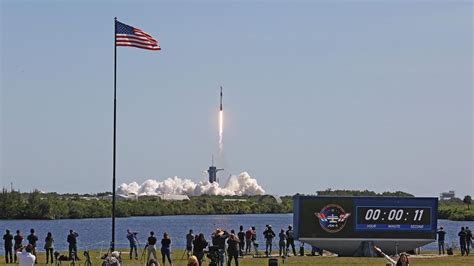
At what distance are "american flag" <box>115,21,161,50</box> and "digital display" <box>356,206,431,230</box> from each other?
15.1m

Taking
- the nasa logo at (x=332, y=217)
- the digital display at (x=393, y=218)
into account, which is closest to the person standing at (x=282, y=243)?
the nasa logo at (x=332, y=217)

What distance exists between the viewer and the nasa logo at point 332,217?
5316 centimetres

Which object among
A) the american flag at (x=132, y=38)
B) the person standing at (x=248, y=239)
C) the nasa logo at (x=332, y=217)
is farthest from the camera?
the person standing at (x=248, y=239)

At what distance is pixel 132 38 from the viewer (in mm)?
44094

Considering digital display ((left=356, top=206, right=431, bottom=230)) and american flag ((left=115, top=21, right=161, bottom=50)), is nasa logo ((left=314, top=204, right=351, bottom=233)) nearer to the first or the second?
digital display ((left=356, top=206, right=431, bottom=230))

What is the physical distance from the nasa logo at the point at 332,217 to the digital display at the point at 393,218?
716mm

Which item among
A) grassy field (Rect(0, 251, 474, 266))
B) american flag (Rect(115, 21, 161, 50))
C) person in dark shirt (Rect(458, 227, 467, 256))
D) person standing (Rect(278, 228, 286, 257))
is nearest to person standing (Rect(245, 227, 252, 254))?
person standing (Rect(278, 228, 286, 257))

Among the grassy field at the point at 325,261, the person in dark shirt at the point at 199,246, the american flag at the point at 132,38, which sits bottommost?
the grassy field at the point at 325,261

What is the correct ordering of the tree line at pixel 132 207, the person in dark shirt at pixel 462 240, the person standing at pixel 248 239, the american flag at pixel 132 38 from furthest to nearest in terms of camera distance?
the tree line at pixel 132 207
the person in dark shirt at pixel 462 240
the person standing at pixel 248 239
the american flag at pixel 132 38

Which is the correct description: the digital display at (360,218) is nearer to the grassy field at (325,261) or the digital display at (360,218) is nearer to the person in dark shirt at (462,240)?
the grassy field at (325,261)

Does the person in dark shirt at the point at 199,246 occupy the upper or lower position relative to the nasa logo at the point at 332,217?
lower

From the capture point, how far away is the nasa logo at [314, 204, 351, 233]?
174 ft

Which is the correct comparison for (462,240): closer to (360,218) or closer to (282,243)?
(360,218)

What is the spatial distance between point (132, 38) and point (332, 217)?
14741 millimetres
